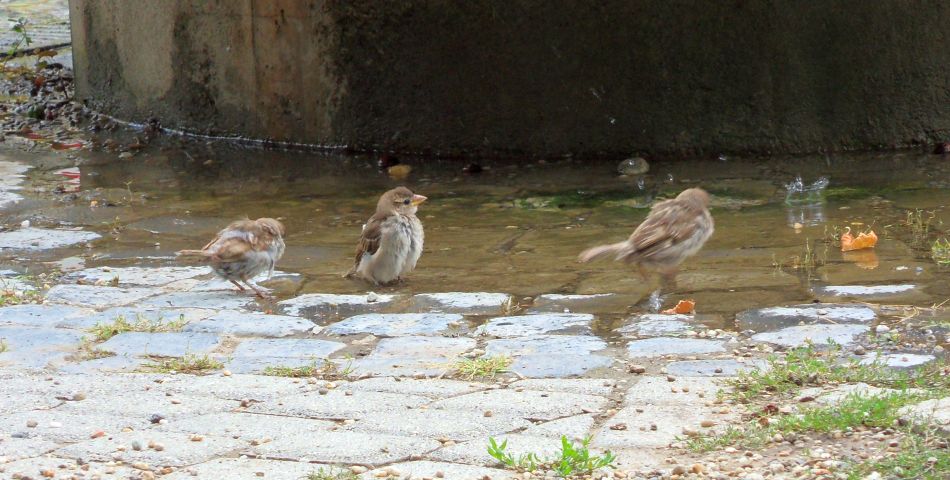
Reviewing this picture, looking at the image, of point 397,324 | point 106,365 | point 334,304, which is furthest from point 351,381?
point 334,304

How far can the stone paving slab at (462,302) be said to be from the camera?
6.32 metres

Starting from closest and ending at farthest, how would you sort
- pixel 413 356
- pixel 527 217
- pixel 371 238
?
pixel 413 356 → pixel 371 238 → pixel 527 217

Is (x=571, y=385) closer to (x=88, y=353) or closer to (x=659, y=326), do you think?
(x=659, y=326)

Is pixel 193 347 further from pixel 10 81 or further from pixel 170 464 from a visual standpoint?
pixel 10 81

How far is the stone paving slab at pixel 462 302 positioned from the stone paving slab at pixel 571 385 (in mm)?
1381

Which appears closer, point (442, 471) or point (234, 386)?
point (442, 471)

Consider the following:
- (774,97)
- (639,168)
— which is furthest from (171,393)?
(774,97)

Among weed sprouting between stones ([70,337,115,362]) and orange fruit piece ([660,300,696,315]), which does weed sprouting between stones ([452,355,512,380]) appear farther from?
weed sprouting between stones ([70,337,115,362])

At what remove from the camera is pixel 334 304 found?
6.47m

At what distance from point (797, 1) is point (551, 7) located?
6.44 ft

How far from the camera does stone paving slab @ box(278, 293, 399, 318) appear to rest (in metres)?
6.36

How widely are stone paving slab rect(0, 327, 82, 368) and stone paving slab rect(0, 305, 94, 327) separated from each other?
4.9 inches

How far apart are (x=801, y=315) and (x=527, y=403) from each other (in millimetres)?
1801

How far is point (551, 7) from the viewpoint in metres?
10.4
